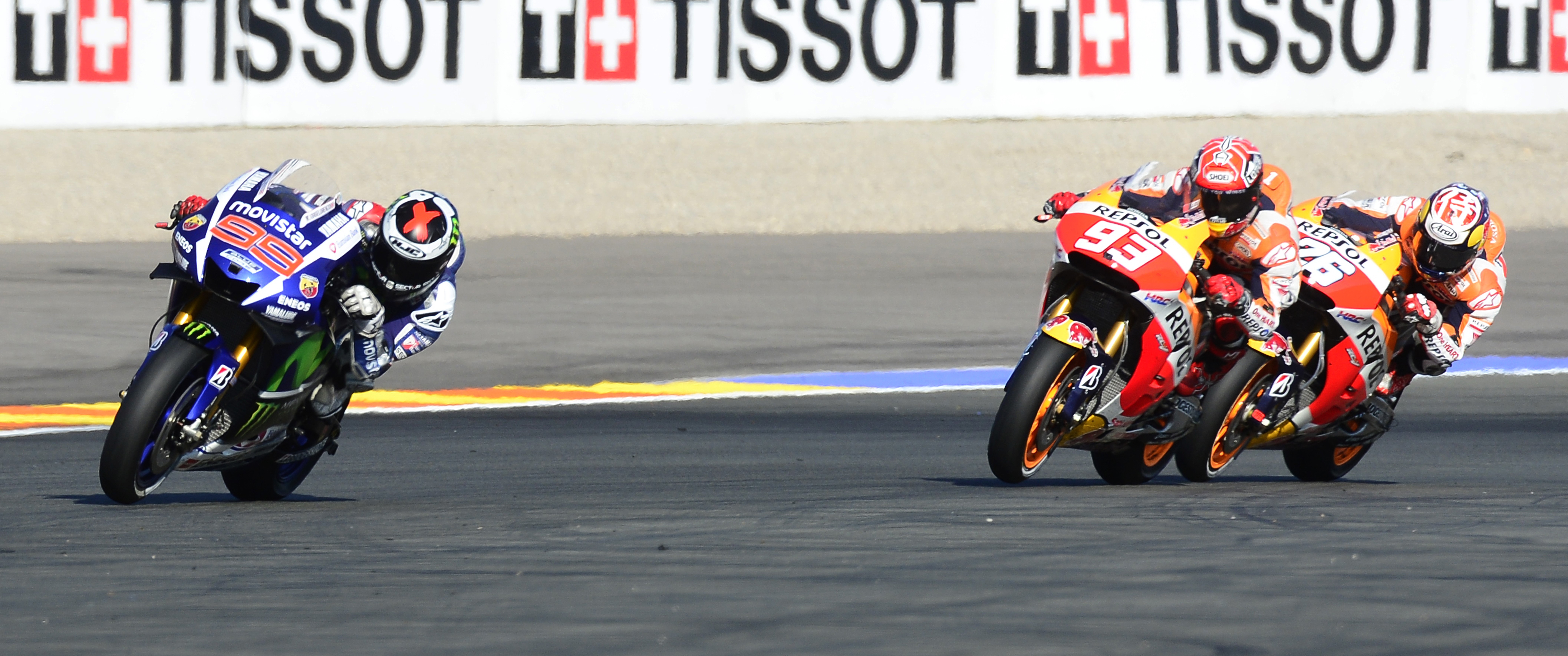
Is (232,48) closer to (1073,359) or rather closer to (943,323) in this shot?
(943,323)

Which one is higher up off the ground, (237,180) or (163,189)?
(237,180)

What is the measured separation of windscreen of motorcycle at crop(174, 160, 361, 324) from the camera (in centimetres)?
619

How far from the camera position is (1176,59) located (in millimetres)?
Result: 17781

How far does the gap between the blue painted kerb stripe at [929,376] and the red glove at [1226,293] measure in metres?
3.71

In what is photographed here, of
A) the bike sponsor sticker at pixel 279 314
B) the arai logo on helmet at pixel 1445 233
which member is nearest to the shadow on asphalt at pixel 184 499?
the bike sponsor sticker at pixel 279 314

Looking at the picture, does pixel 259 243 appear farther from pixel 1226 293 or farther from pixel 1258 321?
pixel 1258 321

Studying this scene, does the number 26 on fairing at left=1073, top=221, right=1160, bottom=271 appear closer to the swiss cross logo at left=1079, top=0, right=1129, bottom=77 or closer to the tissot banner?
the tissot banner

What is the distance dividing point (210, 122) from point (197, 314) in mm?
10913

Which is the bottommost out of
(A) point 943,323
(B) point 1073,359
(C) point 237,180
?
(A) point 943,323

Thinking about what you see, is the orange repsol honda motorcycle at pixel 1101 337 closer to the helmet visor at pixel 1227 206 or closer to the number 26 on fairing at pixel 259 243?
the helmet visor at pixel 1227 206

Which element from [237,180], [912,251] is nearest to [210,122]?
[912,251]

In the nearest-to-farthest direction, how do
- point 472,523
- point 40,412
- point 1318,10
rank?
point 472,523, point 40,412, point 1318,10

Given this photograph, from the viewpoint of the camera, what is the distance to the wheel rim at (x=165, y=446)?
240 inches

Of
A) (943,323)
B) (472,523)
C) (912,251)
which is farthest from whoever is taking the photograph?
(912,251)
